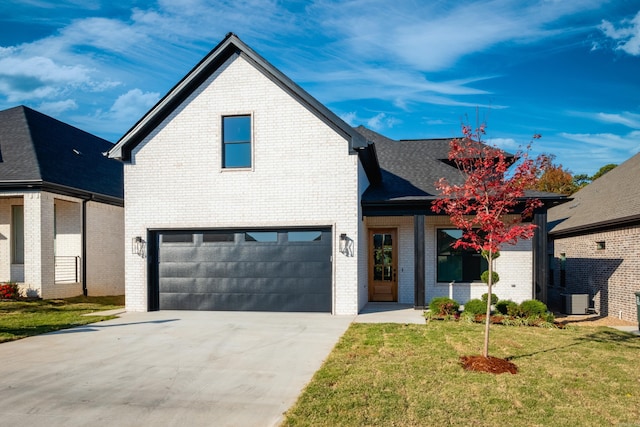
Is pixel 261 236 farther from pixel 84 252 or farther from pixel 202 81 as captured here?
pixel 84 252

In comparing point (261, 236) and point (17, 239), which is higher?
point (261, 236)

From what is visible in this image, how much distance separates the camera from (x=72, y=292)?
1648 cm

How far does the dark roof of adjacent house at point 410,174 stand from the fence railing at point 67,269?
1143 cm

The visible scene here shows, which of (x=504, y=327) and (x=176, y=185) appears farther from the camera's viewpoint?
(x=176, y=185)

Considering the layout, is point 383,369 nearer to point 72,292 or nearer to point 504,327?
point 504,327

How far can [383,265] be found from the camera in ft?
51.2

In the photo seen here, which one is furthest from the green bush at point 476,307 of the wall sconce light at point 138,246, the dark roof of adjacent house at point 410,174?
the wall sconce light at point 138,246

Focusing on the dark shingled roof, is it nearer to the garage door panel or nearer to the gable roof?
the gable roof

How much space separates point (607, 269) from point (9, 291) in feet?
64.6

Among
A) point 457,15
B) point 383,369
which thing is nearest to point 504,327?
point 383,369

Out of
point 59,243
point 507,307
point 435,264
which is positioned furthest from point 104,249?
point 507,307

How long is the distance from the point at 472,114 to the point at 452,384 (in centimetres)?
446

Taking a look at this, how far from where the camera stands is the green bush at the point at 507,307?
1180 centimetres

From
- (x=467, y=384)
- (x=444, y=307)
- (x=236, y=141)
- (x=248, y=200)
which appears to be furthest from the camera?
(x=236, y=141)
